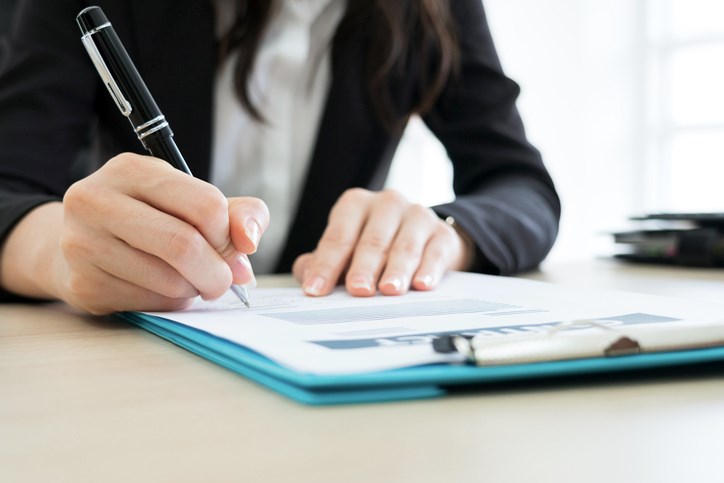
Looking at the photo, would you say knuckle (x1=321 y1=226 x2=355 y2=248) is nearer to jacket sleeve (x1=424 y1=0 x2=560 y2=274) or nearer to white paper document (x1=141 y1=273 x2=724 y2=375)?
white paper document (x1=141 y1=273 x2=724 y2=375)

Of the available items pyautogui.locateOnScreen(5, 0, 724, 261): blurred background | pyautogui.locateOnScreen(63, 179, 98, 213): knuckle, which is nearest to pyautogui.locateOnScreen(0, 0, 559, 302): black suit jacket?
pyautogui.locateOnScreen(63, 179, 98, 213): knuckle

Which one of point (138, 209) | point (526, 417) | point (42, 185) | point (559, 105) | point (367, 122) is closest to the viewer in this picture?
point (526, 417)

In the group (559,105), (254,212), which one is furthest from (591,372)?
(559,105)

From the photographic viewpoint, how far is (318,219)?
1010 mm

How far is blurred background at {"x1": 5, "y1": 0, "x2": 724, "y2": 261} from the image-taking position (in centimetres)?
289

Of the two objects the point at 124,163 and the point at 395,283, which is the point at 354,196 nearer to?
the point at 395,283

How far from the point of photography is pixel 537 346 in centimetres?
31

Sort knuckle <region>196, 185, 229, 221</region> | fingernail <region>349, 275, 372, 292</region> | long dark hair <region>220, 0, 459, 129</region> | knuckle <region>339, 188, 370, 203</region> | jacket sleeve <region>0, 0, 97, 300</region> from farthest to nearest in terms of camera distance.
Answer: long dark hair <region>220, 0, 459, 129</region> < jacket sleeve <region>0, 0, 97, 300</region> < knuckle <region>339, 188, 370, 203</region> < fingernail <region>349, 275, 372, 292</region> < knuckle <region>196, 185, 229, 221</region>

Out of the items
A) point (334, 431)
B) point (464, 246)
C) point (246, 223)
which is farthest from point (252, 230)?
point (464, 246)

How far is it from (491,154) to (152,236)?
0.63 meters

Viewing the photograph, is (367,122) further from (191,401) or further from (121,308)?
(191,401)

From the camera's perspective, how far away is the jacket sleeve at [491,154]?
2.68 feet

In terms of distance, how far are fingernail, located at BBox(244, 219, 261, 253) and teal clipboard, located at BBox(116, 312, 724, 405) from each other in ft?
0.38

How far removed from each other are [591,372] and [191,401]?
6.4 inches
